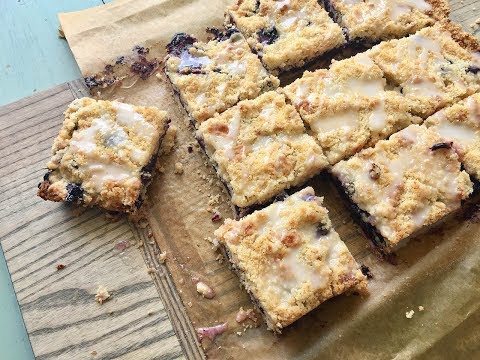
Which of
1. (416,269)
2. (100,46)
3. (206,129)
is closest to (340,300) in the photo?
(416,269)

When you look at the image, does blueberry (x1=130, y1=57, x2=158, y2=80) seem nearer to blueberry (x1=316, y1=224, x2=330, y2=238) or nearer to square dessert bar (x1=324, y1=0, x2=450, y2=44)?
square dessert bar (x1=324, y1=0, x2=450, y2=44)

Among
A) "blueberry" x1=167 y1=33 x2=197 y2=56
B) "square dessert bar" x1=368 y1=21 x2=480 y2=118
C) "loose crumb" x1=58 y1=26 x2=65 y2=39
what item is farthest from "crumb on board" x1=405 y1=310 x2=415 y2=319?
"loose crumb" x1=58 y1=26 x2=65 y2=39

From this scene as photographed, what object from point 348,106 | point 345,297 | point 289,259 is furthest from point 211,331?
point 348,106

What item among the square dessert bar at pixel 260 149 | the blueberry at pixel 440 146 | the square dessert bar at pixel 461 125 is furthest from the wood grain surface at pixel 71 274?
the square dessert bar at pixel 461 125

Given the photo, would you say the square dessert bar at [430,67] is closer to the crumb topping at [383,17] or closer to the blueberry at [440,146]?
the crumb topping at [383,17]

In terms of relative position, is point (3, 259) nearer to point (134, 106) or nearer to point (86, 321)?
point (86, 321)

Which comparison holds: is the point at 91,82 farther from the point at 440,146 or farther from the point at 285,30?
the point at 440,146
